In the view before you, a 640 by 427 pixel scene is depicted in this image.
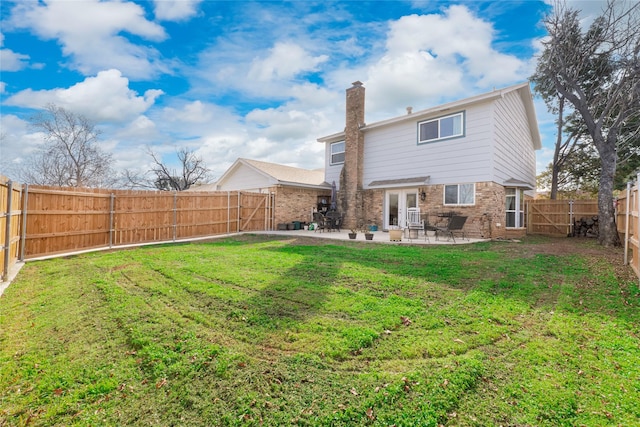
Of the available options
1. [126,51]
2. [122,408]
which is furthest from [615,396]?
[126,51]

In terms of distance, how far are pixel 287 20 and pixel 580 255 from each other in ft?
38.8

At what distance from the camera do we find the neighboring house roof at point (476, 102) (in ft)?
39.2

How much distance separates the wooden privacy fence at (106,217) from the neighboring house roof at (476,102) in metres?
7.09

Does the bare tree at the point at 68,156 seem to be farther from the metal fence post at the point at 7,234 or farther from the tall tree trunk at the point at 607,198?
the tall tree trunk at the point at 607,198

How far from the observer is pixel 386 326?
3656 millimetres

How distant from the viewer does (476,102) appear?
39.9 ft

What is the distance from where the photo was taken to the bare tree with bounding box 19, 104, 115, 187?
78.3 ft

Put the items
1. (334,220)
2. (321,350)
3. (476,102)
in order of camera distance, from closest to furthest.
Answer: (321,350), (476,102), (334,220)

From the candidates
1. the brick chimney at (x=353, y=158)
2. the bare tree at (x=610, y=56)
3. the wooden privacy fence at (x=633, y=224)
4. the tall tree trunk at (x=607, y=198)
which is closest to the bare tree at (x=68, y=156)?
the brick chimney at (x=353, y=158)

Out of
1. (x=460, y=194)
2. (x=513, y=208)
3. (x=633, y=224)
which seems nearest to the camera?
(x=633, y=224)

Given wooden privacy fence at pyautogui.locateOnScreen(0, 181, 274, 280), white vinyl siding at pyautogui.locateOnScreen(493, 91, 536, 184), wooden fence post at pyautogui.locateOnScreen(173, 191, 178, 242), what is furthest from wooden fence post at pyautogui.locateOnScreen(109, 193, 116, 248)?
white vinyl siding at pyautogui.locateOnScreen(493, 91, 536, 184)

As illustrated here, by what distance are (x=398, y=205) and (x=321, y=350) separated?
1275 centimetres

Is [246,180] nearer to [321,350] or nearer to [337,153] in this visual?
[337,153]

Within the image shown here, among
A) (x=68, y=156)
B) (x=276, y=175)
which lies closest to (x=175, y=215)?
(x=276, y=175)
